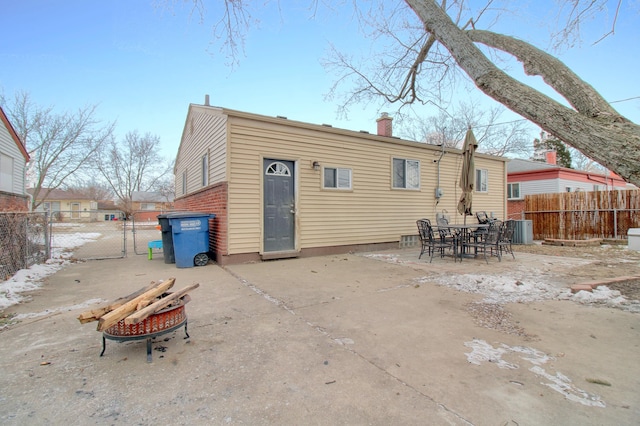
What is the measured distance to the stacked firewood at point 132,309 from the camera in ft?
7.80

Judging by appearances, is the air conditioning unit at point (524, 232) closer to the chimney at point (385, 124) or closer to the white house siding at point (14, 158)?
the chimney at point (385, 124)

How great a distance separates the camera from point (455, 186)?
1155cm

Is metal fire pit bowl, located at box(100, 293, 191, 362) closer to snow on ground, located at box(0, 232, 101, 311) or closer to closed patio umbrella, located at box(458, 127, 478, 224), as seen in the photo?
snow on ground, located at box(0, 232, 101, 311)

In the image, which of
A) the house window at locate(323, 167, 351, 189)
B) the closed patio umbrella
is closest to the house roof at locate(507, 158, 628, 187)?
the closed patio umbrella

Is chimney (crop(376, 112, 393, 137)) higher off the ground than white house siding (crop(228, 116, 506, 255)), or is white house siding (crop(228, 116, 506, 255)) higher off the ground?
chimney (crop(376, 112, 393, 137))

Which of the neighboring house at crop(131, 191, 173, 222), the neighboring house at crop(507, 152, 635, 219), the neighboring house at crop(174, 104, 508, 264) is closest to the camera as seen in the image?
the neighboring house at crop(174, 104, 508, 264)

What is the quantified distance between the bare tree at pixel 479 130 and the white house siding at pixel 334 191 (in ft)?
53.4

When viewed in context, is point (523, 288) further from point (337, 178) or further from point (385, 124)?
point (385, 124)

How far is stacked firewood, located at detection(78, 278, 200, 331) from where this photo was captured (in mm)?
2377

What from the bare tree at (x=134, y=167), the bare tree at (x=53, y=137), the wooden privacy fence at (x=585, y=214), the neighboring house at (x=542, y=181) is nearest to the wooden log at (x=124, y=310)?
the wooden privacy fence at (x=585, y=214)

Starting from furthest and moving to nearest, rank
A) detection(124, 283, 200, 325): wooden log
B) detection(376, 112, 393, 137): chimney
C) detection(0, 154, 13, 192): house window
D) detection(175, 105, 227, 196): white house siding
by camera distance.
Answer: detection(0, 154, 13, 192): house window
detection(376, 112, 393, 137): chimney
detection(175, 105, 227, 196): white house siding
detection(124, 283, 200, 325): wooden log

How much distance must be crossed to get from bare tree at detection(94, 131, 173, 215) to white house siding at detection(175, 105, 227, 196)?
26.9m

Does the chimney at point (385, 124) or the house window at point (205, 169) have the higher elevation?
the chimney at point (385, 124)

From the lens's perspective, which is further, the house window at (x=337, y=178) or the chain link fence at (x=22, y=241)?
the house window at (x=337, y=178)
